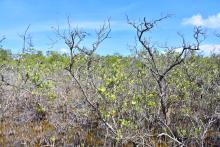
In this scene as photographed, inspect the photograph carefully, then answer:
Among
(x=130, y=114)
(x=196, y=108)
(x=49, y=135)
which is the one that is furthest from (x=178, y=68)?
(x=49, y=135)

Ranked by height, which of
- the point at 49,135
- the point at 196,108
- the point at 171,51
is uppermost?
the point at 171,51

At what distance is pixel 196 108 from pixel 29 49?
519 cm

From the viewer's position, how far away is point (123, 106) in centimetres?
827

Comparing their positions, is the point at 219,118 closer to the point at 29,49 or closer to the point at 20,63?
the point at 29,49

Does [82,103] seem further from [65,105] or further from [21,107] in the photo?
[21,107]

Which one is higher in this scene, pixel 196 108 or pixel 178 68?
pixel 178 68

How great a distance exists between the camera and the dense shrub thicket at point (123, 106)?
7.50 metres

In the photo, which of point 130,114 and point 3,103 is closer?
point 130,114

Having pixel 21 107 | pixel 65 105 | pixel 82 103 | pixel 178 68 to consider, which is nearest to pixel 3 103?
pixel 21 107

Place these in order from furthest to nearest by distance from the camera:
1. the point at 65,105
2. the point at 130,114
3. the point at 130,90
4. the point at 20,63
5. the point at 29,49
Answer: the point at 20,63, the point at 29,49, the point at 65,105, the point at 130,90, the point at 130,114

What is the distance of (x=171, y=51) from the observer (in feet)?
28.6

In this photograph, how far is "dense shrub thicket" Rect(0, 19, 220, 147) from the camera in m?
7.50

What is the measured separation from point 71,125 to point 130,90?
163cm

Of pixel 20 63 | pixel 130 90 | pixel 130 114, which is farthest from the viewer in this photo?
pixel 20 63
